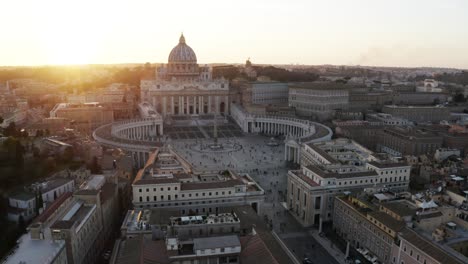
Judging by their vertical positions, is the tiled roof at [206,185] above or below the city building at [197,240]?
above

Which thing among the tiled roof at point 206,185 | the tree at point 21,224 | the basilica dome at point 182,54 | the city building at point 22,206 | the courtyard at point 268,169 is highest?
the basilica dome at point 182,54

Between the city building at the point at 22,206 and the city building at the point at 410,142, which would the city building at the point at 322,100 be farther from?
the city building at the point at 22,206

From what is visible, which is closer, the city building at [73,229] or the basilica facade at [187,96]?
the city building at [73,229]

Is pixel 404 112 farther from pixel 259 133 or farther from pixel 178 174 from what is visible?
pixel 178 174

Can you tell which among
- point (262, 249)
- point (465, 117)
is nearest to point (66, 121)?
point (262, 249)

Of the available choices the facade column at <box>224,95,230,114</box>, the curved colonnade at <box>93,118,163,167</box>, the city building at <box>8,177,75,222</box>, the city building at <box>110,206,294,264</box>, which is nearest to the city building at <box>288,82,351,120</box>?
the facade column at <box>224,95,230,114</box>

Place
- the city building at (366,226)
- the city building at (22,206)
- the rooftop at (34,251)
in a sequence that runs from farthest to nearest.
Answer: the city building at (22,206)
the city building at (366,226)
the rooftop at (34,251)

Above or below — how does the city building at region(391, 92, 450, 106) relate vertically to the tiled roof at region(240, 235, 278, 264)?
above

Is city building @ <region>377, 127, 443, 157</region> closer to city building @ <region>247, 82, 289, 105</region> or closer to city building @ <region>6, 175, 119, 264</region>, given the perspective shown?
city building @ <region>6, 175, 119, 264</region>

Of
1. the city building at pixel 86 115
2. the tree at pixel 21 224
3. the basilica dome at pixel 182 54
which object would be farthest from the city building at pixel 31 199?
the basilica dome at pixel 182 54
